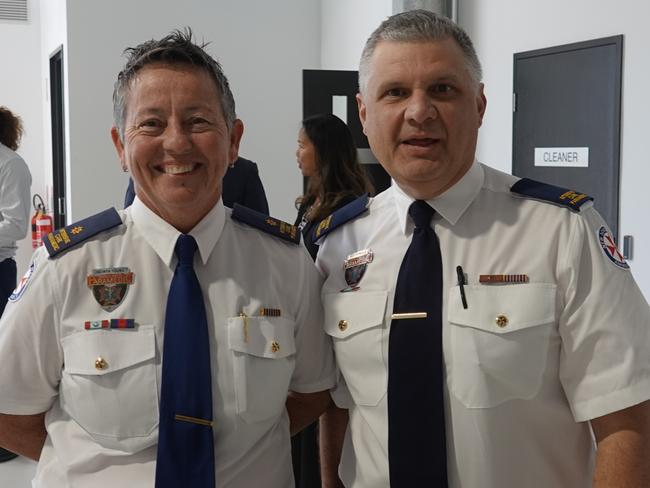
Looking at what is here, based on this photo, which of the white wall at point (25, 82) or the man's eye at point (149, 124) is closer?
the man's eye at point (149, 124)

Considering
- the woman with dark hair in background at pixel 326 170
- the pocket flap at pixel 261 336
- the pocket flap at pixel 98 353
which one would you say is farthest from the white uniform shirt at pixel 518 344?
the woman with dark hair in background at pixel 326 170

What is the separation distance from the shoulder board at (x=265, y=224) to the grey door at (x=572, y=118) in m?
2.36

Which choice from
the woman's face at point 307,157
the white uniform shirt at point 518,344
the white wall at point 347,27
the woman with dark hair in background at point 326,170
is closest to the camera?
the white uniform shirt at point 518,344

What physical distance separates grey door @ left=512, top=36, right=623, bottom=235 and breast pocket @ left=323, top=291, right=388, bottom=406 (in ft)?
7.78

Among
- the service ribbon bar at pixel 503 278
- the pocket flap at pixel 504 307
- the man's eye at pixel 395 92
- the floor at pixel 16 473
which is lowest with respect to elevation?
the floor at pixel 16 473

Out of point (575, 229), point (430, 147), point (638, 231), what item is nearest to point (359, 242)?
point (430, 147)

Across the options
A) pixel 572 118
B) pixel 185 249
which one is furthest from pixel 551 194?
pixel 572 118

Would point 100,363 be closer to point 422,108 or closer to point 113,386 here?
point 113,386

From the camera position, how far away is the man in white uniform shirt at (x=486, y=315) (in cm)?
134

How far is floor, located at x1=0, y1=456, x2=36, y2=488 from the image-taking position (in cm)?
389

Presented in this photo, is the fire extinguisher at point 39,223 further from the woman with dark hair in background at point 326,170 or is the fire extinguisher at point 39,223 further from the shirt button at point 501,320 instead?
the shirt button at point 501,320

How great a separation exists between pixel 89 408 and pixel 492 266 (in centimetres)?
77

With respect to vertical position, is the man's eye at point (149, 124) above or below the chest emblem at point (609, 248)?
above

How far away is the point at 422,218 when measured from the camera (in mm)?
1493
